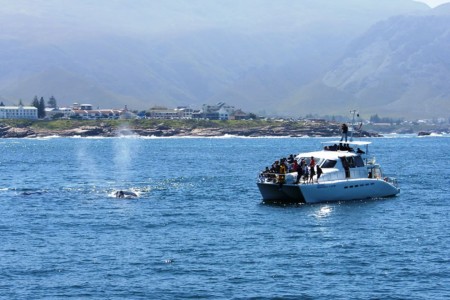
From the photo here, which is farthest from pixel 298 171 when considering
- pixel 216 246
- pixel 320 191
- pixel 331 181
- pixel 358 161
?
pixel 216 246

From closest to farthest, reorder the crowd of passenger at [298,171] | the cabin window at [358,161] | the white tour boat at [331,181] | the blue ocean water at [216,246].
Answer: the blue ocean water at [216,246], the crowd of passenger at [298,171], the white tour boat at [331,181], the cabin window at [358,161]

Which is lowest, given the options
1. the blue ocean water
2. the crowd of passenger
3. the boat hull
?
the blue ocean water

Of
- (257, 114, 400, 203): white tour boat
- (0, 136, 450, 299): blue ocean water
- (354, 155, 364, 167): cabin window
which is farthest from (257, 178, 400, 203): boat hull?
(354, 155, 364, 167): cabin window

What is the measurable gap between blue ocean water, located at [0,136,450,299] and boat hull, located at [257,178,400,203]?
3.09 ft

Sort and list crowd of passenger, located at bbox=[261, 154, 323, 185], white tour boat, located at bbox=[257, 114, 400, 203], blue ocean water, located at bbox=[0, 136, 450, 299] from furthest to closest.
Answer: white tour boat, located at bbox=[257, 114, 400, 203] < crowd of passenger, located at bbox=[261, 154, 323, 185] < blue ocean water, located at bbox=[0, 136, 450, 299]

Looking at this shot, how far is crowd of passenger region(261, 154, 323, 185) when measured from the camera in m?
65.4

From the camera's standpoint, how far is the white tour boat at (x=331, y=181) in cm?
6556

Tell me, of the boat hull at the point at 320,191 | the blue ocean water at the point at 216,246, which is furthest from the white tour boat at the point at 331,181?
the blue ocean water at the point at 216,246

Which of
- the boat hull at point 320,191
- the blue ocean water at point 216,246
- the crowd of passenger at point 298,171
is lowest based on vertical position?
the blue ocean water at point 216,246

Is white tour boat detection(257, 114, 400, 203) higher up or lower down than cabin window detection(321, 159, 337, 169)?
lower down

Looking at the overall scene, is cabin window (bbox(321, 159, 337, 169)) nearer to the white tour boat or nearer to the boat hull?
the white tour boat

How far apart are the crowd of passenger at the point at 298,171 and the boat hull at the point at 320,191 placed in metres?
0.57

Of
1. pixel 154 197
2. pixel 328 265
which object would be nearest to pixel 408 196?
pixel 154 197

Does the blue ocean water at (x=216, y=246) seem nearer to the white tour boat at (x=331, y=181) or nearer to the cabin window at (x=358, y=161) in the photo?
the white tour boat at (x=331, y=181)
